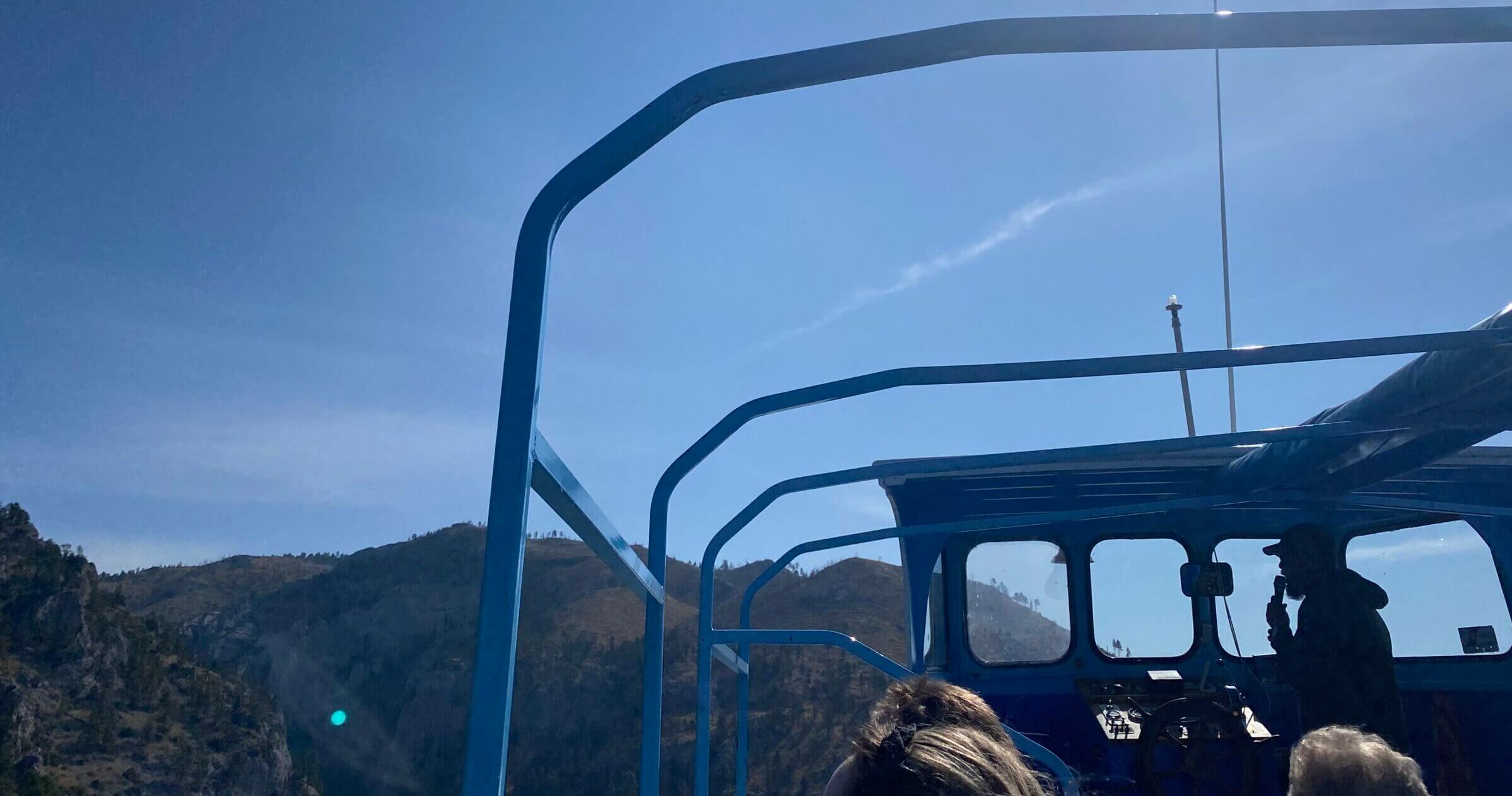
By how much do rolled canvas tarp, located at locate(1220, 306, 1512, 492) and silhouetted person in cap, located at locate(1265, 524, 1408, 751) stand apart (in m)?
0.45

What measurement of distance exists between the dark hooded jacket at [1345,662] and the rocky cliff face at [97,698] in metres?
31.9

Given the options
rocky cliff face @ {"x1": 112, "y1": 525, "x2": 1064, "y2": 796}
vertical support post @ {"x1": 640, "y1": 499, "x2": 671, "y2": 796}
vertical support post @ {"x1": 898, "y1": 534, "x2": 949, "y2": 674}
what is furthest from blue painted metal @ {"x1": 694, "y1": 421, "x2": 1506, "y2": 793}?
rocky cliff face @ {"x1": 112, "y1": 525, "x2": 1064, "y2": 796}

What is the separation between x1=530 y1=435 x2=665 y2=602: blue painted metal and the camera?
1.58 m

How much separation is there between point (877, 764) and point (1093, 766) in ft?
18.1

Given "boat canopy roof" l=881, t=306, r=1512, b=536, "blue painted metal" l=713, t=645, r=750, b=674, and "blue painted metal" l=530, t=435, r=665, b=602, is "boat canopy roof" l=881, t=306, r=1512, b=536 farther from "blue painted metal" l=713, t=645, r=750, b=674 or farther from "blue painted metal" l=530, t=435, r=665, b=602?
"blue painted metal" l=530, t=435, r=665, b=602

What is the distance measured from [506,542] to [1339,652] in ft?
15.7

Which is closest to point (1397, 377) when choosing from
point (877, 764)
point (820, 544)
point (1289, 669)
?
point (1289, 669)

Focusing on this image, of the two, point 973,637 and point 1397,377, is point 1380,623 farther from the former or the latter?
point 973,637

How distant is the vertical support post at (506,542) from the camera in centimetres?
133

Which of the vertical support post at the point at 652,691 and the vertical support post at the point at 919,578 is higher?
the vertical support post at the point at 919,578

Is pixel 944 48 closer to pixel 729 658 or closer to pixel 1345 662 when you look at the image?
pixel 729 658

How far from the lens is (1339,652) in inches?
189

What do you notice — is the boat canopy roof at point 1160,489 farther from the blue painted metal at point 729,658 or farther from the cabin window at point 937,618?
the blue painted metal at point 729,658

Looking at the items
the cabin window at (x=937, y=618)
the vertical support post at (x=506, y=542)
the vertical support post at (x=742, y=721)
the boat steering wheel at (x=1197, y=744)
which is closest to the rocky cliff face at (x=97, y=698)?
the cabin window at (x=937, y=618)
